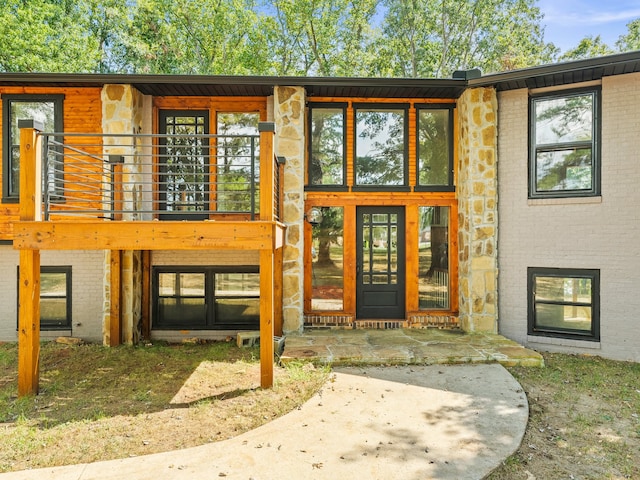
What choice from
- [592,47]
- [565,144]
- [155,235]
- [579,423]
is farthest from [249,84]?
[592,47]

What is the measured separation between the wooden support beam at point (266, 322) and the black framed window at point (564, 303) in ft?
15.7

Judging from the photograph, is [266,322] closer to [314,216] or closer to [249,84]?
[314,216]

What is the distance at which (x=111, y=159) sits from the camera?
7.06 m

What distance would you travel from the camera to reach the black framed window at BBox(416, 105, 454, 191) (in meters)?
8.02

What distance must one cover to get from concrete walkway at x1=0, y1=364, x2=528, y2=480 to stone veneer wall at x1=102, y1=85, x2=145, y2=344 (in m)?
4.20

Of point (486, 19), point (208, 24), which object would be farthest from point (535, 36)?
point (208, 24)

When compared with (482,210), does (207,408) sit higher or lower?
lower

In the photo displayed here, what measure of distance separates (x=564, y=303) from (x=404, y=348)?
299cm

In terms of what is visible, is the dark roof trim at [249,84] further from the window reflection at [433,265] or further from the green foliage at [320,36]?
the green foliage at [320,36]

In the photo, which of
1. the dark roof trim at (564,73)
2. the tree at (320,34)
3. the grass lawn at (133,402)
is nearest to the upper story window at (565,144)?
the dark roof trim at (564,73)

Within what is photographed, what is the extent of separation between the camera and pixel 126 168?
726 centimetres

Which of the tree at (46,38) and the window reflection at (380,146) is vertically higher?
the tree at (46,38)

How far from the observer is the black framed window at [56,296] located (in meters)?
7.70

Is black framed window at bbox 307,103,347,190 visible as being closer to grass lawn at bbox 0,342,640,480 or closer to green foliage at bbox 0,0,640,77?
grass lawn at bbox 0,342,640,480
